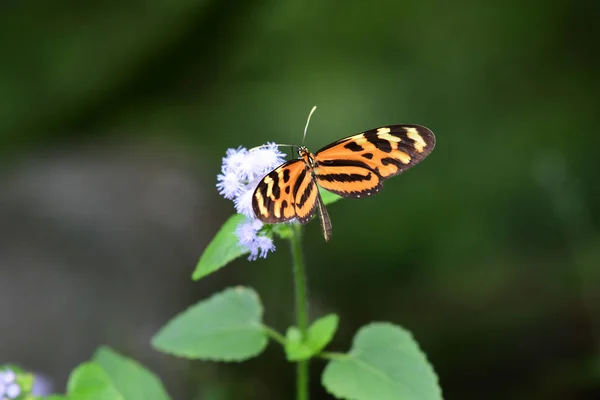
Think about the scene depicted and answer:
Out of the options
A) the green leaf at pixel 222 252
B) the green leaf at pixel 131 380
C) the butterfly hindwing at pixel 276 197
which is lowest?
the green leaf at pixel 131 380

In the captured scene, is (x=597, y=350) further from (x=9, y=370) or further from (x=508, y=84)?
(x=9, y=370)

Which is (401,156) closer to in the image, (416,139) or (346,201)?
(416,139)

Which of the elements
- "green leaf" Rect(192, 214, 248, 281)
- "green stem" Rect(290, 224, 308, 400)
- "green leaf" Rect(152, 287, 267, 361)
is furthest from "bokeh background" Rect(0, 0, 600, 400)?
"green leaf" Rect(192, 214, 248, 281)

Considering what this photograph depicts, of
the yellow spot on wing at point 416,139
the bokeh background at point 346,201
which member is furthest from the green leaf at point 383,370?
the bokeh background at point 346,201

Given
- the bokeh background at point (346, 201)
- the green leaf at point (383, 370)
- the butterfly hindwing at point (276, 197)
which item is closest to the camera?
the butterfly hindwing at point (276, 197)

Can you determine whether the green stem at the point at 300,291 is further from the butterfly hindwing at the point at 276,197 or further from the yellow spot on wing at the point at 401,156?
the yellow spot on wing at the point at 401,156

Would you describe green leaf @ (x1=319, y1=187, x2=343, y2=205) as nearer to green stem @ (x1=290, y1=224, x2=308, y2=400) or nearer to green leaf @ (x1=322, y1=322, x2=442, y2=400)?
green stem @ (x1=290, y1=224, x2=308, y2=400)
